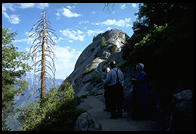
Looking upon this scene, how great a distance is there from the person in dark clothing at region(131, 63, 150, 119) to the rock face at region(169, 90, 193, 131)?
7.76 feet

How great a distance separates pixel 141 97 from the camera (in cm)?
863

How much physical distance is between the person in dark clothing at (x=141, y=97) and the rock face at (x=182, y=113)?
2.36 meters

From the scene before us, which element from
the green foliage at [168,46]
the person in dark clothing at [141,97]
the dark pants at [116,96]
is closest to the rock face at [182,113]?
the green foliage at [168,46]

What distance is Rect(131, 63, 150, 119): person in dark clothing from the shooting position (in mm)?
8602

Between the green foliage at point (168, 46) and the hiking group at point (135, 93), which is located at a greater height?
the green foliage at point (168, 46)

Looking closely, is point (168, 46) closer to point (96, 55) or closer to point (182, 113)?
point (182, 113)

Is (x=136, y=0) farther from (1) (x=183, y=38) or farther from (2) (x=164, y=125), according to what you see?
(2) (x=164, y=125)

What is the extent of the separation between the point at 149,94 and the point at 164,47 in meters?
2.13

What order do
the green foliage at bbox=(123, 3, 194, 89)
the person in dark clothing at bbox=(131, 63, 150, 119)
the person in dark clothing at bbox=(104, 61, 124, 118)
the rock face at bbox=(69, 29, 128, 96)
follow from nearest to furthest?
1. the green foliage at bbox=(123, 3, 194, 89)
2. the person in dark clothing at bbox=(131, 63, 150, 119)
3. the person in dark clothing at bbox=(104, 61, 124, 118)
4. the rock face at bbox=(69, 29, 128, 96)

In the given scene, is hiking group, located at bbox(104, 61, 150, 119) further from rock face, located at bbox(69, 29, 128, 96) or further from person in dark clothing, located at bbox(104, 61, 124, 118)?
rock face, located at bbox(69, 29, 128, 96)

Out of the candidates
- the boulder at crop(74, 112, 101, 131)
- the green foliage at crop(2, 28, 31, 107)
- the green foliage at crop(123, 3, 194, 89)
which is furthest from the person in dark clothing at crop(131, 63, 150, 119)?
the green foliage at crop(2, 28, 31, 107)

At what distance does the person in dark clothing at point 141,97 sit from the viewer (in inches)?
339

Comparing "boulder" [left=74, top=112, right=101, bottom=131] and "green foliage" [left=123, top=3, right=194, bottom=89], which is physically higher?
"green foliage" [left=123, top=3, right=194, bottom=89]

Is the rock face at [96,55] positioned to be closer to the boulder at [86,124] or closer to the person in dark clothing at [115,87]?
the person in dark clothing at [115,87]
